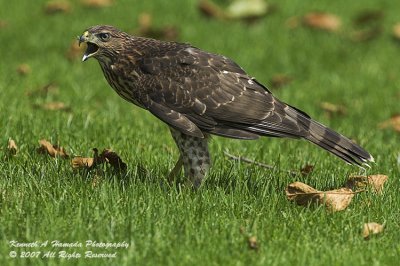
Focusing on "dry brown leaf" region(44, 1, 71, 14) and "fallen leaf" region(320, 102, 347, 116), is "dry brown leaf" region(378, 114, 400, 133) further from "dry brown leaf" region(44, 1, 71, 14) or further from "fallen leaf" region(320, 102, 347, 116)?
"dry brown leaf" region(44, 1, 71, 14)

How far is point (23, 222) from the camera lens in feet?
16.3

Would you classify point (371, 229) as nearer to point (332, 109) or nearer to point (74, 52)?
point (332, 109)

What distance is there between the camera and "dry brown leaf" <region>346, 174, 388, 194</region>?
6051 mm

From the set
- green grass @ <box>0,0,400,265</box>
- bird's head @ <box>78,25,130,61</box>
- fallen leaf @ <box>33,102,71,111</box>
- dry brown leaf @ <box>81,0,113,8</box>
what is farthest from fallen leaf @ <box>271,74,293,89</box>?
bird's head @ <box>78,25,130,61</box>

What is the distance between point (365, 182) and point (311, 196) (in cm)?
61

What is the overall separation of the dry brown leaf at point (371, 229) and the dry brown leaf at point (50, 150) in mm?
2355

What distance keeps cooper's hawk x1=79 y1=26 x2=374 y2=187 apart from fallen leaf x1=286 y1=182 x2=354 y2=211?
0.46 m

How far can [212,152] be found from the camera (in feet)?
23.3

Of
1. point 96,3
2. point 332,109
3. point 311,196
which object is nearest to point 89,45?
point 311,196

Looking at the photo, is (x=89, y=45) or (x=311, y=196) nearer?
(x=311, y=196)

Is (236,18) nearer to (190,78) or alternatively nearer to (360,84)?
(360,84)

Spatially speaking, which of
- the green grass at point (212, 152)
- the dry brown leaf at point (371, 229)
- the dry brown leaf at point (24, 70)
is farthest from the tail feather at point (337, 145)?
the dry brown leaf at point (24, 70)

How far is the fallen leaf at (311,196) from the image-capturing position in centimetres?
560

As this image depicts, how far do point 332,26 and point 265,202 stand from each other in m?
6.23
